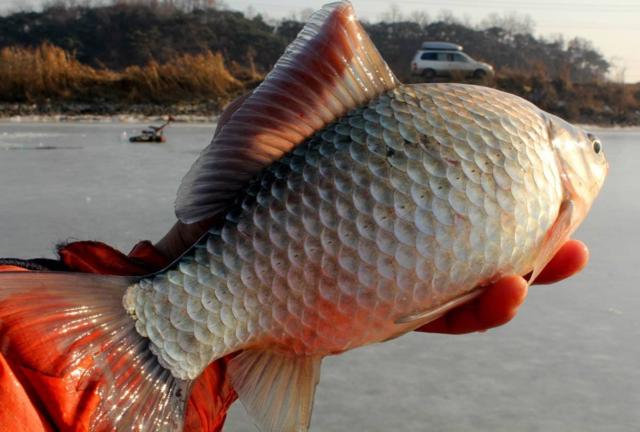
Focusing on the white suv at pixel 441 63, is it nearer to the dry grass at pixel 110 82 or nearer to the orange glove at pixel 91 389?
the dry grass at pixel 110 82

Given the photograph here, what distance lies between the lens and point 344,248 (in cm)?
121

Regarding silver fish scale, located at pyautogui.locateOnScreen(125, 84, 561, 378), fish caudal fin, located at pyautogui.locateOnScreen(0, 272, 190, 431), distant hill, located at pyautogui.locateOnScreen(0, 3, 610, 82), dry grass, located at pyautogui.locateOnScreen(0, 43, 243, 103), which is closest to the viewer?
fish caudal fin, located at pyautogui.locateOnScreen(0, 272, 190, 431)

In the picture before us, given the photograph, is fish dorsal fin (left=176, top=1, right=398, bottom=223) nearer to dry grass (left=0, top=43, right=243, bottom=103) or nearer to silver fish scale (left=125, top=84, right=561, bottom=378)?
silver fish scale (left=125, top=84, right=561, bottom=378)

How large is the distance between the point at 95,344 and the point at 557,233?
82cm

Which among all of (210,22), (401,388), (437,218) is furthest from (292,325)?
(210,22)

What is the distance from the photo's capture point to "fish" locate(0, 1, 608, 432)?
1187mm

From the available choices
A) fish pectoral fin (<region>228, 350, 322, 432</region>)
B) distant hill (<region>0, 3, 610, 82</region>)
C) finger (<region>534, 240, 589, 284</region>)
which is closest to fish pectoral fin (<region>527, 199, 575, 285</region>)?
finger (<region>534, 240, 589, 284</region>)

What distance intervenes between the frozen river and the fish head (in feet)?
3.66

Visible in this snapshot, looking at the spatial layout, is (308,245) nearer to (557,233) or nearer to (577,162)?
(557,233)

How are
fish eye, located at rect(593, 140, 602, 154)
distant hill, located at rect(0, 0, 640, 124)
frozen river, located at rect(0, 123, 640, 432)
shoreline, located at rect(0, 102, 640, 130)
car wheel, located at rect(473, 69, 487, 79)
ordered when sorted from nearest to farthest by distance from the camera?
fish eye, located at rect(593, 140, 602, 154), frozen river, located at rect(0, 123, 640, 432), shoreline, located at rect(0, 102, 640, 130), distant hill, located at rect(0, 0, 640, 124), car wheel, located at rect(473, 69, 487, 79)

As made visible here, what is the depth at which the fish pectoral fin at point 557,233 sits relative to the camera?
52.6 inches

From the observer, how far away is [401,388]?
8.47 feet

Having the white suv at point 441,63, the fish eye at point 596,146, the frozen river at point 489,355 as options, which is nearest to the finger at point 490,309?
the fish eye at point 596,146

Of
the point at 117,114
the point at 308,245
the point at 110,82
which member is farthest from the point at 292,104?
the point at 110,82
